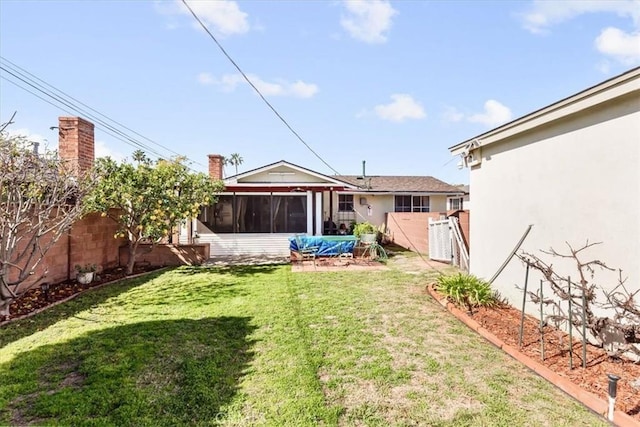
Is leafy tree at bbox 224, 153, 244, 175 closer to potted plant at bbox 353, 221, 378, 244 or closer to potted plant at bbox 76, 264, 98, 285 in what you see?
potted plant at bbox 353, 221, 378, 244

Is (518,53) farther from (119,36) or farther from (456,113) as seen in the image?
(119,36)

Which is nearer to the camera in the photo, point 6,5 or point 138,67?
point 6,5

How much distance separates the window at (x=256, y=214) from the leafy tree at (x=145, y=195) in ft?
11.8

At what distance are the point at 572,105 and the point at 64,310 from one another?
973cm

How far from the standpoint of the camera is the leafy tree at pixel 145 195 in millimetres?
9398

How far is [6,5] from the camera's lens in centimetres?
798

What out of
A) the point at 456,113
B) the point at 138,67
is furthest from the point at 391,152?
the point at 138,67

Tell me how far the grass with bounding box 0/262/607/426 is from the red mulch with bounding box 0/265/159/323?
458mm

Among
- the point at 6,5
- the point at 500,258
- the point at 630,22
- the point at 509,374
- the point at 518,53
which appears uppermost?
the point at 518,53

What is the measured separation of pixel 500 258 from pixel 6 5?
509 inches

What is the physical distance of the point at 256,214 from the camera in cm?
1516

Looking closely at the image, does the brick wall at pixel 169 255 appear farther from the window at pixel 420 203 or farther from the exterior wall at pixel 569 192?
the window at pixel 420 203

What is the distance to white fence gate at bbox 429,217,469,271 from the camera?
11031 millimetres

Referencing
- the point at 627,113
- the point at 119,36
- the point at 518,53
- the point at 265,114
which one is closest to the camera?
the point at 627,113
